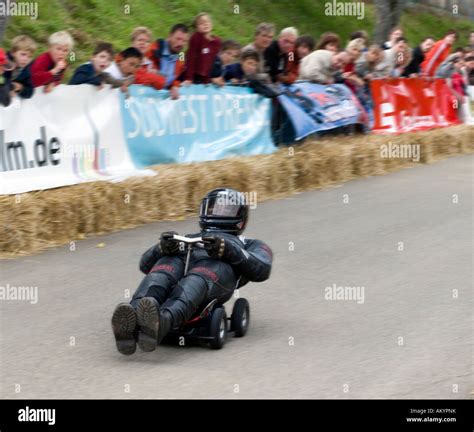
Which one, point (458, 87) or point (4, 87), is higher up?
point (4, 87)

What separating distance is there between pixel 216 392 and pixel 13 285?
3239 millimetres

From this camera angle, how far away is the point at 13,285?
8398mm

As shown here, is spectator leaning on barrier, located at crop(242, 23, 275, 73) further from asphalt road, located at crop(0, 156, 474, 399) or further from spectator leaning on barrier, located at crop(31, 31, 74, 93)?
spectator leaning on barrier, located at crop(31, 31, 74, 93)

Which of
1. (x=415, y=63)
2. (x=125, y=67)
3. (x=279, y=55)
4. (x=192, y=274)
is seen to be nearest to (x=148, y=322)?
(x=192, y=274)

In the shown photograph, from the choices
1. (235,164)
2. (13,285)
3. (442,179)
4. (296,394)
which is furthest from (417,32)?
(296,394)

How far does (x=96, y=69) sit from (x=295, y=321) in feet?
16.1

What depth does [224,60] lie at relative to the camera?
45.2 feet

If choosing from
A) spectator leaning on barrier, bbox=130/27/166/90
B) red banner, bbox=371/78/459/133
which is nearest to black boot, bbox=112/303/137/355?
spectator leaning on barrier, bbox=130/27/166/90

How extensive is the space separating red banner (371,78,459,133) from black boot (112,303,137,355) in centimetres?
1153

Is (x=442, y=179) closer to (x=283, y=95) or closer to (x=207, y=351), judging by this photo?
(x=283, y=95)

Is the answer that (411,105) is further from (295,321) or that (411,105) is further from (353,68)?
(295,321)

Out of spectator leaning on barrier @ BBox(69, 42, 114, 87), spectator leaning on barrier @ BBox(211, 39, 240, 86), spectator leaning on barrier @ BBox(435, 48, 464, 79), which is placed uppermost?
spectator leaning on barrier @ BBox(69, 42, 114, 87)

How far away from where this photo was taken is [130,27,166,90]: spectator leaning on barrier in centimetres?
1191

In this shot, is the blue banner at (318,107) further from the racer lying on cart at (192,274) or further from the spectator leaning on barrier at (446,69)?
the racer lying on cart at (192,274)
